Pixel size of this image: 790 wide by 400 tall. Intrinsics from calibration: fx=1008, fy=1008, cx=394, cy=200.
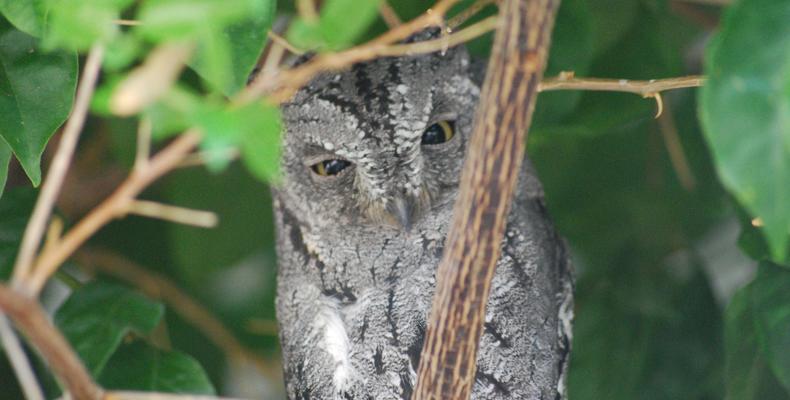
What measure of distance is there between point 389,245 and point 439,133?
0.23 m

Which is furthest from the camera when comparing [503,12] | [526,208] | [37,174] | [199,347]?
[199,347]

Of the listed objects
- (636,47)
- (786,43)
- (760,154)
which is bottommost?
(760,154)

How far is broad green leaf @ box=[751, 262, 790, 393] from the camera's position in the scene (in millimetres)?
1557

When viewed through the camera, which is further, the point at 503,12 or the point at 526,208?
the point at 526,208

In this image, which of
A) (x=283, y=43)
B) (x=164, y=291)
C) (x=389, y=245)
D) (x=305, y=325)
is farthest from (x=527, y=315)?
(x=164, y=291)

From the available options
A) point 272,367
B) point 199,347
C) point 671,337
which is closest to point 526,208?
point 671,337

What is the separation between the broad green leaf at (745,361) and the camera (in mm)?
1715

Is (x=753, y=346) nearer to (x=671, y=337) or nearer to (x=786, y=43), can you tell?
(x=671, y=337)

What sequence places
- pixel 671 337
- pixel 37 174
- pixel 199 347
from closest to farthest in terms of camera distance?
pixel 37 174, pixel 671 337, pixel 199 347

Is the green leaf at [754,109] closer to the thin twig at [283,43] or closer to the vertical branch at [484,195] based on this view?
the vertical branch at [484,195]

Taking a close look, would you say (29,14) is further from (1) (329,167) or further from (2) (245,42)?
(1) (329,167)

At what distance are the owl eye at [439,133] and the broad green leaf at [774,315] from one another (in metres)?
0.57

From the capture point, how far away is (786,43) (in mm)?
1002

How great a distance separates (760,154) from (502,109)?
0.27 meters
